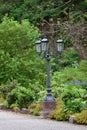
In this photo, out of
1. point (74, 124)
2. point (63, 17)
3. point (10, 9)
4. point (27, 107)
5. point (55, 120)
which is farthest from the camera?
point (10, 9)

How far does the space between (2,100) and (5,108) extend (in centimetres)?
162

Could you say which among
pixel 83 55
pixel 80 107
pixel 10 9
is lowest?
pixel 83 55

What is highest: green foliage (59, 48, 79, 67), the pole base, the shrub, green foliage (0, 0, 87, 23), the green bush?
the shrub

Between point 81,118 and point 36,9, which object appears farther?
point 36,9

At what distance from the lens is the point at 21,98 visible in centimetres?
2108

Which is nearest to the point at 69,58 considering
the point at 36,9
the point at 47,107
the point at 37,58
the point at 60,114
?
the point at 36,9

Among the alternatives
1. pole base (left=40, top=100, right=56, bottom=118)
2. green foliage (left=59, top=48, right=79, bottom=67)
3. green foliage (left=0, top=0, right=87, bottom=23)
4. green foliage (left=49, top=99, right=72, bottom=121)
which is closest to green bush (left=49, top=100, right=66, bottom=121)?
green foliage (left=49, top=99, right=72, bottom=121)

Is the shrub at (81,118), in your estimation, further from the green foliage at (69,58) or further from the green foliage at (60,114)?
the green foliage at (69,58)

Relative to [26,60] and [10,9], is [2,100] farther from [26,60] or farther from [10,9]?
[10,9]

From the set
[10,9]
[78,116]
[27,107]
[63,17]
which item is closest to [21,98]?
[27,107]

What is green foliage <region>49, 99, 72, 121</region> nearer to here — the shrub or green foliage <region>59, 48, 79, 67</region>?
the shrub

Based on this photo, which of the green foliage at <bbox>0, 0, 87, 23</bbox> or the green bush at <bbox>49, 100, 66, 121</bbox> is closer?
the green bush at <bbox>49, 100, 66, 121</bbox>

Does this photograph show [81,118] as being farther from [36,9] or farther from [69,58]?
[36,9]

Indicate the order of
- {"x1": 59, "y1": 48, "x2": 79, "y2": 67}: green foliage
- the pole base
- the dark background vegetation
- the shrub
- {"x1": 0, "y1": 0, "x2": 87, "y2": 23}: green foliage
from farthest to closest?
{"x1": 59, "y1": 48, "x2": 79, "y2": 67}: green foliage < {"x1": 0, "y1": 0, "x2": 87, "y2": 23}: green foliage < the dark background vegetation < the pole base < the shrub
